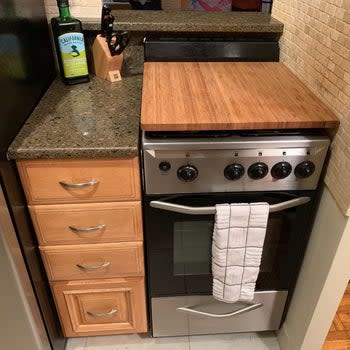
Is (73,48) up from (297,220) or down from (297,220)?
up

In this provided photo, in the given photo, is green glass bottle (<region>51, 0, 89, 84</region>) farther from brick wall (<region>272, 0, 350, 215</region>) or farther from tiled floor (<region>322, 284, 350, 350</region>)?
tiled floor (<region>322, 284, 350, 350</region>)

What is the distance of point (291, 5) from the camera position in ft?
4.11

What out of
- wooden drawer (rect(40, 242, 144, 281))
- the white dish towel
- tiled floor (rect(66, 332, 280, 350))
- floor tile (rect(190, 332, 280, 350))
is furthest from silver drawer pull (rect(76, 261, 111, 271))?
floor tile (rect(190, 332, 280, 350))

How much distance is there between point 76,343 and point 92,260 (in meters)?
0.49

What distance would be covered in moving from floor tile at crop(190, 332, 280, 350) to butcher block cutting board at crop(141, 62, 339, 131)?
0.94 metres

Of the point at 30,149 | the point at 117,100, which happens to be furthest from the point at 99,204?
the point at 117,100

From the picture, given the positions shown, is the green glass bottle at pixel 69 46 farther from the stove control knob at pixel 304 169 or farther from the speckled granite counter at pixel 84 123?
the stove control knob at pixel 304 169

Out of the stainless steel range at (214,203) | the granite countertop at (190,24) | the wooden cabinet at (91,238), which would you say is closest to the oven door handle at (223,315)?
the stainless steel range at (214,203)

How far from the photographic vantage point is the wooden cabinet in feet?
3.19

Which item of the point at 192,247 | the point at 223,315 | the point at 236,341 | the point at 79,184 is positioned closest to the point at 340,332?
the point at 236,341

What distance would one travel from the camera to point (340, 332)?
1443 mm

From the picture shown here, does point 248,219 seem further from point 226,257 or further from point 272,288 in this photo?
point 272,288

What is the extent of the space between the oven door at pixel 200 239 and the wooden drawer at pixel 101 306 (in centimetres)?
9

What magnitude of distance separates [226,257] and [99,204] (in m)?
0.42
